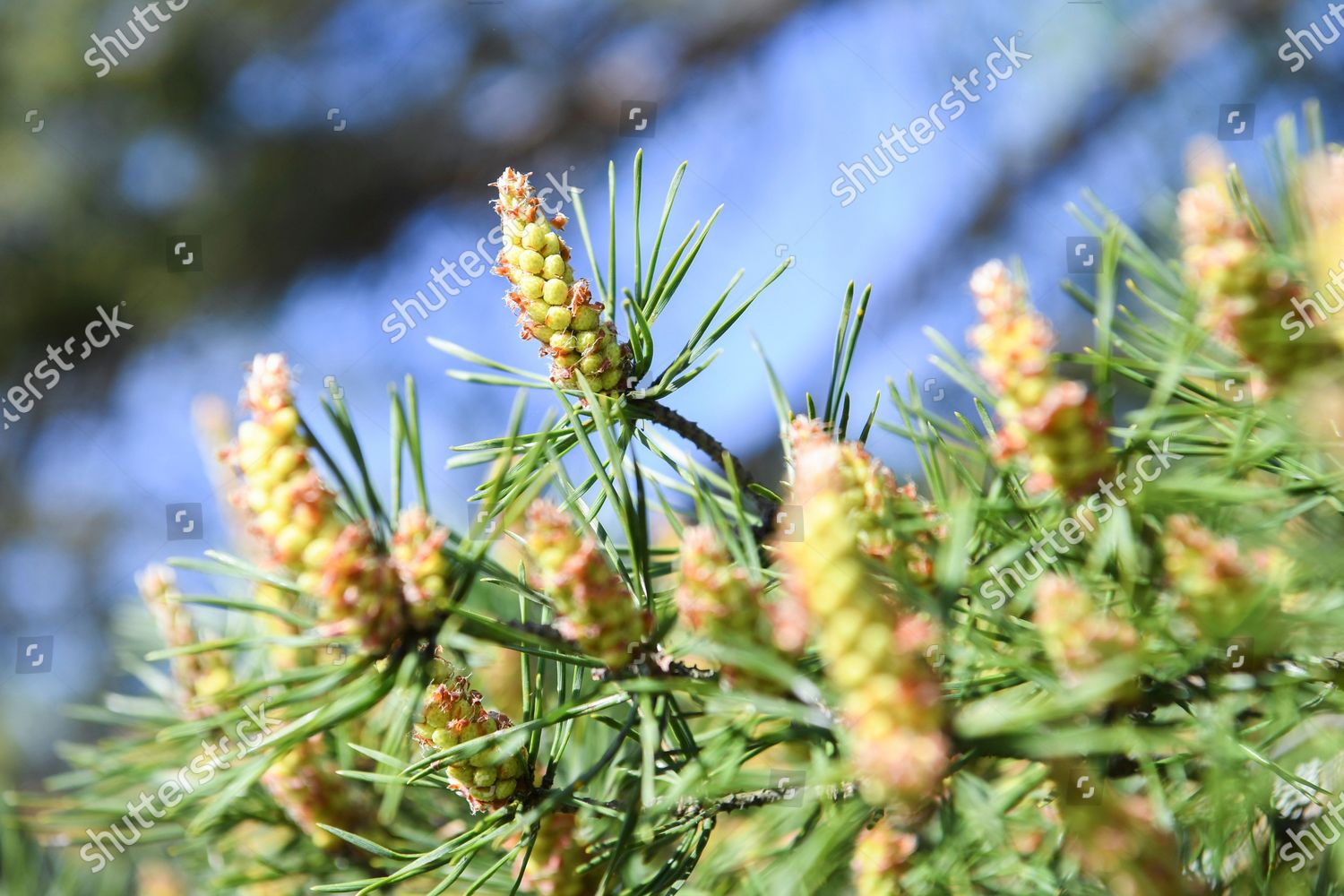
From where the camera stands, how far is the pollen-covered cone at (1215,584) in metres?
A: 0.24

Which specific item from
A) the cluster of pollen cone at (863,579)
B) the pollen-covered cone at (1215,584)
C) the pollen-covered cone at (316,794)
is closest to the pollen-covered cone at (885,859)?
the cluster of pollen cone at (863,579)

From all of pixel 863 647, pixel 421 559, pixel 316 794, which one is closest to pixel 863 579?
pixel 863 647

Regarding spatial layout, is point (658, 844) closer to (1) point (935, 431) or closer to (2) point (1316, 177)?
(1) point (935, 431)

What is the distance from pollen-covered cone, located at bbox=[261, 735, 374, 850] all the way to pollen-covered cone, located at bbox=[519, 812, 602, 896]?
160 mm

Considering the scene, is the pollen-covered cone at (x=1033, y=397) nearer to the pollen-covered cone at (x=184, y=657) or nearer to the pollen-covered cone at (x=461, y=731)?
the pollen-covered cone at (x=461, y=731)

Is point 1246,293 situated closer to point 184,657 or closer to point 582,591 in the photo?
point 582,591

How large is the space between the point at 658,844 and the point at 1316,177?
1.09ft

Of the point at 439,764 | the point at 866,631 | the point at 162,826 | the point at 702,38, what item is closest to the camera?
the point at 866,631

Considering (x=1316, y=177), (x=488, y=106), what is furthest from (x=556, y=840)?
(x=488, y=106)

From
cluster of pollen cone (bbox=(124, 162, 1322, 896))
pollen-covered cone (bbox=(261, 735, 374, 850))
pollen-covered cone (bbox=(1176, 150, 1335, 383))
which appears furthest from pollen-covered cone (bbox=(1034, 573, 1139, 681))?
pollen-covered cone (bbox=(261, 735, 374, 850))

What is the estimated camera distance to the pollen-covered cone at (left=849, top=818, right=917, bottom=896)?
0.99ft

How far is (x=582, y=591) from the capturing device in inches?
11.1

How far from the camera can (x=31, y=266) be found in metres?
2.05

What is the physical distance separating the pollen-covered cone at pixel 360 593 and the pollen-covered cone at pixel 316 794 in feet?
0.81
